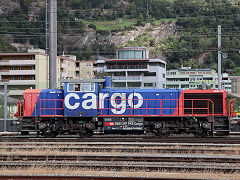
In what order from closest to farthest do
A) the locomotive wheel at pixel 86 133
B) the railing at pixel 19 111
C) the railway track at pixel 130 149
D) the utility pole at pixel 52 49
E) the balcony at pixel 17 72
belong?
the railway track at pixel 130 149
the locomotive wheel at pixel 86 133
the railing at pixel 19 111
the utility pole at pixel 52 49
the balcony at pixel 17 72

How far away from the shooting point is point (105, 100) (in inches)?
1045

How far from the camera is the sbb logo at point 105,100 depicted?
26.4m

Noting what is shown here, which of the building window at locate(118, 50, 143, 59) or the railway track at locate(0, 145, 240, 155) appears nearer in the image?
the railway track at locate(0, 145, 240, 155)

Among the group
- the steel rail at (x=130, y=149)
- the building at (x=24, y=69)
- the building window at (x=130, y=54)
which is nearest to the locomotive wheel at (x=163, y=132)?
the steel rail at (x=130, y=149)

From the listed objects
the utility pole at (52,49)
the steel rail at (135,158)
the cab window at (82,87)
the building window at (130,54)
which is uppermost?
the building window at (130,54)

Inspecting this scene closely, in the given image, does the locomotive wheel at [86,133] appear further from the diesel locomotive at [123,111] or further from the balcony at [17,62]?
the balcony at [17,62]

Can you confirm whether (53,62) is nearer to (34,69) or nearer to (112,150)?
(112,150)

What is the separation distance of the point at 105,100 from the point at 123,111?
4.86 ft

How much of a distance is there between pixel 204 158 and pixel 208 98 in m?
10.4

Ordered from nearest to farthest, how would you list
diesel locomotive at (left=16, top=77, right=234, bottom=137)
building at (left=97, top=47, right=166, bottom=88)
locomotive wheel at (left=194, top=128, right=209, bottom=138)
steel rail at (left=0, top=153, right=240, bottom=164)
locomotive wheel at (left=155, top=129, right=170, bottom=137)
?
steel rail at (left=0, top=153, right=240, bottom=164) < diesel locomotive at (left=16, top=77, right=234, bottom=137) < locomotive wheel at (left=194, top=128, right=209, bottom=138) < locomotive wheel at (left=155, top=129, right=170, bottom=137) < building at (left=97, top=47, right=166, bottom=88)

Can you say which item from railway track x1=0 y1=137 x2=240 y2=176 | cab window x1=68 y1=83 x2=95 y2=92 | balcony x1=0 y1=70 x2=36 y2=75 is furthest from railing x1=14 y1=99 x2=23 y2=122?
balcony x1=0 y1=70 x2=36 y2=75

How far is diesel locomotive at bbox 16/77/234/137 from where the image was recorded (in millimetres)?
26234

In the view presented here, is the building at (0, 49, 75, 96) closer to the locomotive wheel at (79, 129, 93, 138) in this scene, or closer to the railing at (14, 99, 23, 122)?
the railing at (14, 99, 23, 122)

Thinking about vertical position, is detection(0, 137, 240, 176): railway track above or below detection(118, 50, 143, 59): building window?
below
